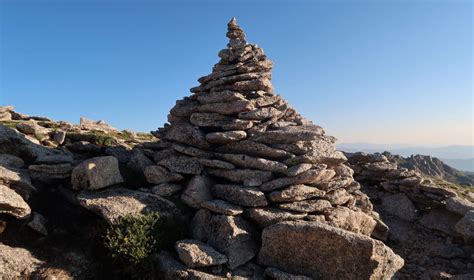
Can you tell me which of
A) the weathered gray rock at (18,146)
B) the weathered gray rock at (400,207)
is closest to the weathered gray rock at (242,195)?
the weathered gray rock at (400,207)

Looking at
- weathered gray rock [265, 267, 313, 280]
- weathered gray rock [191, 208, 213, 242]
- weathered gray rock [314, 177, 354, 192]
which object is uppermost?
weathered gray rock [314, 177, 354, 192]

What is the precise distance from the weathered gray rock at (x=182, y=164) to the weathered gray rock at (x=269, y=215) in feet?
13.3


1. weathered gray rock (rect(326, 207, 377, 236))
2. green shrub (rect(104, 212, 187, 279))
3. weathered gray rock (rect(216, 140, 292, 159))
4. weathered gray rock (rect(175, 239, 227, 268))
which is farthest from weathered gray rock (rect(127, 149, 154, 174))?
weathered gray rock (rect(326, 207, 377, 236))

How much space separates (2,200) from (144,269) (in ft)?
21.3

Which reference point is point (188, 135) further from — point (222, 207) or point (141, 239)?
point (141, 239)

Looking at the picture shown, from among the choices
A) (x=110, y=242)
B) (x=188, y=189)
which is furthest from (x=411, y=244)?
(x=110, y=242)

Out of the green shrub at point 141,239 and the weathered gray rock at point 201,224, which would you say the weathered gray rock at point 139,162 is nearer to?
the green shrub at point 141,239

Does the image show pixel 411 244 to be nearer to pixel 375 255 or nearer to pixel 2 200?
pixel 375 255

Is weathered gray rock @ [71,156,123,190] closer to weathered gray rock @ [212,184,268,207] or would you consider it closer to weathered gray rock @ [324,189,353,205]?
weathered gray rock @ [212,184,268,207]

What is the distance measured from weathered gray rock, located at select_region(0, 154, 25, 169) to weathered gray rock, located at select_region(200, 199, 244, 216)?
10.4 metres

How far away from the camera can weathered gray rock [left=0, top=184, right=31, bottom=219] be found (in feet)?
46.6

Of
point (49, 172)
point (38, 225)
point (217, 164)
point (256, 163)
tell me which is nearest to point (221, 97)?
point (217, 164)

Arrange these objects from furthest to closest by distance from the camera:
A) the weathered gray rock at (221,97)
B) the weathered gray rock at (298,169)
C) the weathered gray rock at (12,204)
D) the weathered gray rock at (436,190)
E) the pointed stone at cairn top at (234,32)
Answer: the pointed stone at cairn top at (234,32) < the weathered gray rock at (436,190) < the weathered gray rock at (221,97) < the weathered gray rock at (298,169) < the weathered gray rock at (12,204)

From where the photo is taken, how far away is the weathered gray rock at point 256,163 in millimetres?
17812
